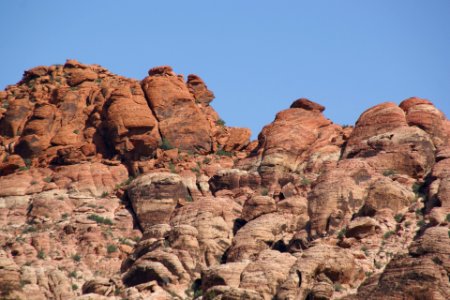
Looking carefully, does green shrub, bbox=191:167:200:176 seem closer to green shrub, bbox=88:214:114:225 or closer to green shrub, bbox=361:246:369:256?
green shrub, bbox=88:214:114:225

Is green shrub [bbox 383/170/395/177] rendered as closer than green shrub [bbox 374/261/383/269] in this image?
No

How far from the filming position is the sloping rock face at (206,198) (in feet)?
276

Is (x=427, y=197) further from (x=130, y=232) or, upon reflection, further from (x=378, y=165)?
(x=130, y=232)

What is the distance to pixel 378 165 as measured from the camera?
9550 centimetres

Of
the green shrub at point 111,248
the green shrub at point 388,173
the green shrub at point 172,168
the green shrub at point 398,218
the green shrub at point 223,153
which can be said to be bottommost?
the green shrub at point 398,218

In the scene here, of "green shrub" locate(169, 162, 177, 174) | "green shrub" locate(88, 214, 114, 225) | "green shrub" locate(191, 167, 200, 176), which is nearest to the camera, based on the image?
"green shrub" locate(88, 214, 114, 225)

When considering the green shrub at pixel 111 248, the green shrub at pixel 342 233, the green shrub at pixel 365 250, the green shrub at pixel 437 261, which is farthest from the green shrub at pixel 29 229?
the green shrub at pixel 437 261

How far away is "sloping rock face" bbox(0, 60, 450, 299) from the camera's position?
8419cm

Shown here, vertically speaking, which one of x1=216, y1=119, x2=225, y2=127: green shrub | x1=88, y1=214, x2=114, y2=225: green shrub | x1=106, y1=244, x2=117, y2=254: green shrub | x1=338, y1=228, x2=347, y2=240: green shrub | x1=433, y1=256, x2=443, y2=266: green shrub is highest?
x1=216, y1=119, x2=225, y2=127: green shrub

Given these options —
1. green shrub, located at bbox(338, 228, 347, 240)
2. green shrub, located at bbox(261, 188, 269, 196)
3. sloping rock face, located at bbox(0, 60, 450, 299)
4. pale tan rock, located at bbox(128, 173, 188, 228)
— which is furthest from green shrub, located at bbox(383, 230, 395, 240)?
pale tan rock, located at bbox(128, 173, 188, 228)

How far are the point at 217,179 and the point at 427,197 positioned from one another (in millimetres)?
18044

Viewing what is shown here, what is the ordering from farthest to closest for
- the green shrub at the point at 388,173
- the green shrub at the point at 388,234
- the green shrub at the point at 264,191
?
the green shrub at the point at 264,191 < the green shrub at the point at 388,173 < the green shrub at the point at 388,234

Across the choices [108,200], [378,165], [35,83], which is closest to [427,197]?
[378,165]

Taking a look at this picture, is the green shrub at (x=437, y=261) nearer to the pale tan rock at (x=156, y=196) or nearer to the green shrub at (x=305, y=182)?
the green shrub at (x=305, y=182)
